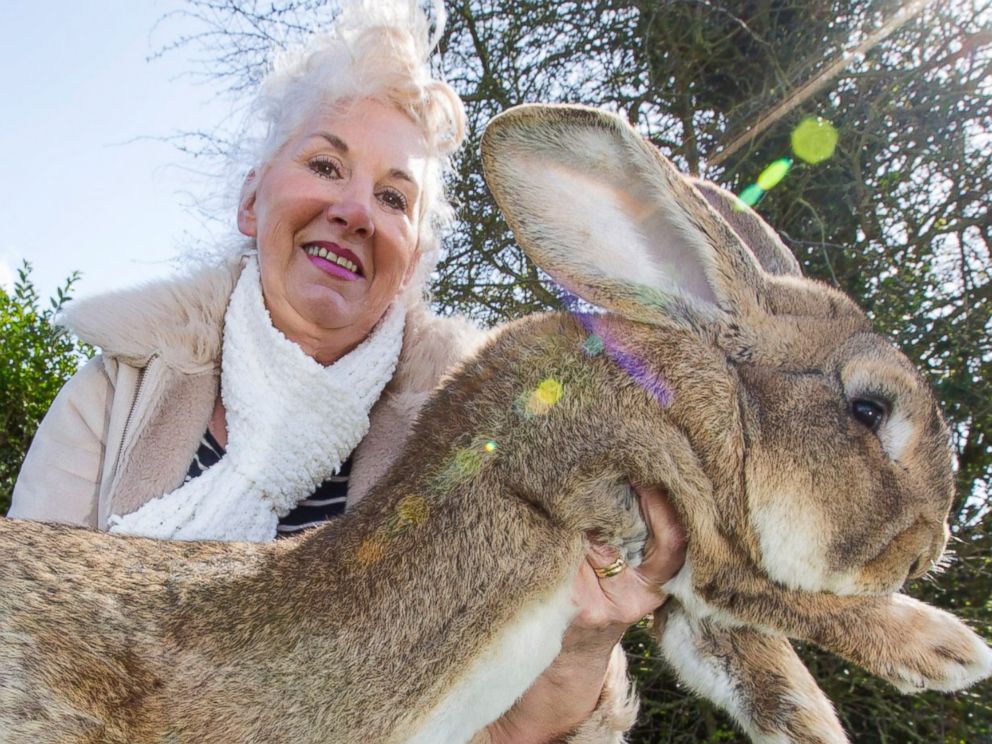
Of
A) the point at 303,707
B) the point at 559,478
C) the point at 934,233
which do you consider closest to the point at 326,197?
Result: the point at 559,478

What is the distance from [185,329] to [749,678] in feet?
6.71

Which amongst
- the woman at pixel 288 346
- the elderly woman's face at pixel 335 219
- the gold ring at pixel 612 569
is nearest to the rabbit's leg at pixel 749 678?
the gold ring at pixel 612 569

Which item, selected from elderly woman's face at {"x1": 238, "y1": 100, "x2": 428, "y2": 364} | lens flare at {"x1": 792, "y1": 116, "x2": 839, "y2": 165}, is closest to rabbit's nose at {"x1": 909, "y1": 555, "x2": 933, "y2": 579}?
elderly woman's face at {"x1": 238, "y1": 100, "x2": 428, "y2": 364}

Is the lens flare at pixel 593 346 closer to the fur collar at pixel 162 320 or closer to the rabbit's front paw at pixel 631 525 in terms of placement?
the rabbit's front paw at pixel 631 525

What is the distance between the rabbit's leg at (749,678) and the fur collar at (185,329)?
1.12m

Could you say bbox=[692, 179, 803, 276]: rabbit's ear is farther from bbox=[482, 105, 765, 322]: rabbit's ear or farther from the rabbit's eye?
the rabbit's eye

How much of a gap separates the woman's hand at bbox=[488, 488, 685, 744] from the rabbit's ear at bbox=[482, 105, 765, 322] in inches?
18.2

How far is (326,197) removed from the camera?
2.94m

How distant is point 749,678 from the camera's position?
1.99 meters

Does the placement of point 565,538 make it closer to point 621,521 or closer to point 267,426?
point 621,521

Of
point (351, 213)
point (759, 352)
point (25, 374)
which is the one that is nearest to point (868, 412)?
point (759, 352)

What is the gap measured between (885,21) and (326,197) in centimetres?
289

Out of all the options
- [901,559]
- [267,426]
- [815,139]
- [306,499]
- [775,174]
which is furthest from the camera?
[775,174]

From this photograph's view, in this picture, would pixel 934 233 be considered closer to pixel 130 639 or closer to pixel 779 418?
pixel 779 418
